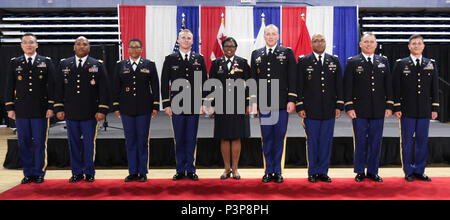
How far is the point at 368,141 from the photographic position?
3.53 meters

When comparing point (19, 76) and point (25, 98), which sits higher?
point (19, 76)

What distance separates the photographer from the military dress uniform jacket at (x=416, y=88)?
347 centimetres

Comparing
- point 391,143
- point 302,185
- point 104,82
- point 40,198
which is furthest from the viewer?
point 391,143

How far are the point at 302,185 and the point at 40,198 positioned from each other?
2297 millimetres

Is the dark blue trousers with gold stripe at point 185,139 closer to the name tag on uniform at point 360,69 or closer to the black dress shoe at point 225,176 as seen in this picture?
the black dress shoe at point 225,176

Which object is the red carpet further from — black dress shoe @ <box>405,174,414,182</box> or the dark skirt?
the dark skirt

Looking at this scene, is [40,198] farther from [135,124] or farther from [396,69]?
[396,69]

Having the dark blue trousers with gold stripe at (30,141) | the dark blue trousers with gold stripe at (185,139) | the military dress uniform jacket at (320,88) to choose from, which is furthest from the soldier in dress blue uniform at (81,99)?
the military dress uniform jacket at (320,88)

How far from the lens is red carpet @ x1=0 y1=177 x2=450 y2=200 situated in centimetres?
295

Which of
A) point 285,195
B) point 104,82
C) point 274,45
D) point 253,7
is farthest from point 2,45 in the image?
point 285,195

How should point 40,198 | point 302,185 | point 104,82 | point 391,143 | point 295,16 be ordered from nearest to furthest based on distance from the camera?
point 40,198, point 302,185, point 104,82, point 391,143, point 295,16

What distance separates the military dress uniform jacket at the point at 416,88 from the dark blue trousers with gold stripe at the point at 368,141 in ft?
1.01

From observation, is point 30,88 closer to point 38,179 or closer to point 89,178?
point 38,179

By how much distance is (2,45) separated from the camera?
905cm
